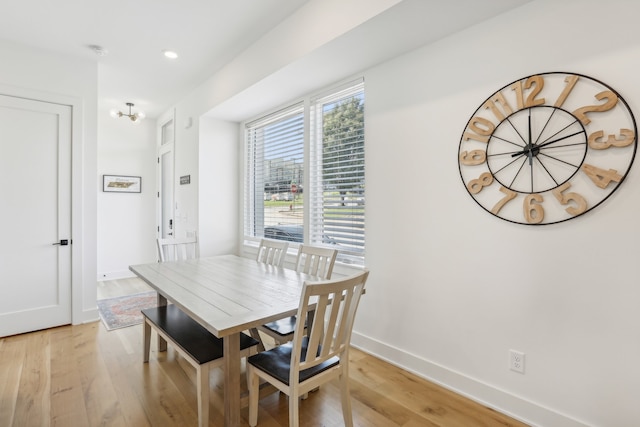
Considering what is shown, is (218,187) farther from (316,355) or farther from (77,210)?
(316,355)

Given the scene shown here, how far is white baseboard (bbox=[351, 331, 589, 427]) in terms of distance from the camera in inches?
72.4

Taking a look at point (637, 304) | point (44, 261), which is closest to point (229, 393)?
point (637, 304)

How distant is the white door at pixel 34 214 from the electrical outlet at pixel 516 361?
407cm

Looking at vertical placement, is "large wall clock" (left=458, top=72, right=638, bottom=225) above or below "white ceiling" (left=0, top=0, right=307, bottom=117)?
below

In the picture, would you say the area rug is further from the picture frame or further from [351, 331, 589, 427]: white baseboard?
[351, 331, 589, 427]: white baseboard

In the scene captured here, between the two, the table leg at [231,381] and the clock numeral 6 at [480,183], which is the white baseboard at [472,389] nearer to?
the clock numeral 6 at [480,183]

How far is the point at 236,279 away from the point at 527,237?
76.7 inches

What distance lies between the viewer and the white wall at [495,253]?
5.34ft

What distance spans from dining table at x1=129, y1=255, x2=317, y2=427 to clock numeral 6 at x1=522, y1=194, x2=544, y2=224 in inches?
57.2

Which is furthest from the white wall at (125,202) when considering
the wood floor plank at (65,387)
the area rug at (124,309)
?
the wood floor plank at (65,387)

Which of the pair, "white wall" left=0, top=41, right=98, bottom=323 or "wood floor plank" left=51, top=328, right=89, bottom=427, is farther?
"white wall" left=0, top=41, right=98, bottom=323

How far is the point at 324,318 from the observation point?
1.57m

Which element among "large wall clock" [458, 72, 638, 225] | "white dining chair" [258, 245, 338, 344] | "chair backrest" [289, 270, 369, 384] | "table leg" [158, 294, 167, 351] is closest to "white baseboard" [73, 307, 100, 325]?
"table leg" [158, 294, 167, 351]

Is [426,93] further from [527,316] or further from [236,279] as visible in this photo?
[236,279]
